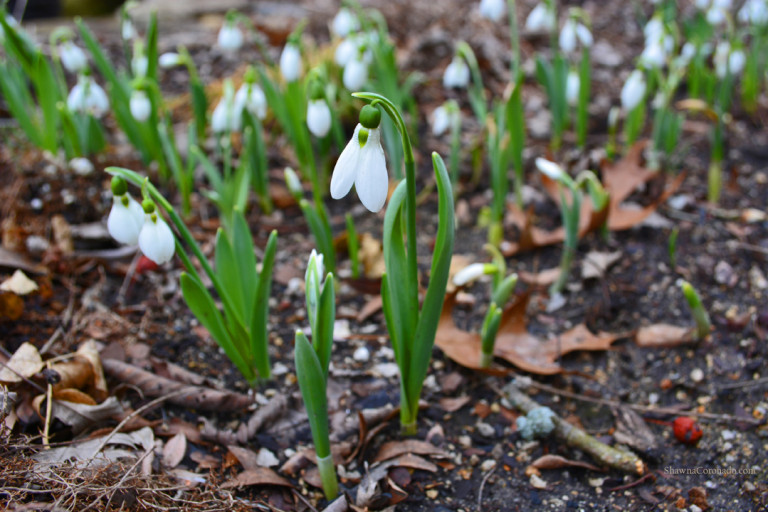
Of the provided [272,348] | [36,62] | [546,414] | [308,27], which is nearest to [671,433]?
[546,414]

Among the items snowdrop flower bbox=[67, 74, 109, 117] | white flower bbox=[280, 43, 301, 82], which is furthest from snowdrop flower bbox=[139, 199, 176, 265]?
snowdrop flower bbox=[67, 74, 109, 117]

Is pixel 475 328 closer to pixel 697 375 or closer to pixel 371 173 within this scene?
pixel 697 375

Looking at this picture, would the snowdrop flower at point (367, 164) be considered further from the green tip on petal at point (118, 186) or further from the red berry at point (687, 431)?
the red berry at point (687, 431)

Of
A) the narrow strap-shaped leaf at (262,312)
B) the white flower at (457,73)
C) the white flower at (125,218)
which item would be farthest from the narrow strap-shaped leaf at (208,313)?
the white flower at (457,73)

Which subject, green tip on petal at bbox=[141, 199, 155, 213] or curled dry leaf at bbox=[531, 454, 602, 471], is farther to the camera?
curled dry leaf at bbox=[531, 454, 602, 471]

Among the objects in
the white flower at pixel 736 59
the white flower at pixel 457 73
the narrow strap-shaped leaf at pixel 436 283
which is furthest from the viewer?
the white flower at pixel 736 59

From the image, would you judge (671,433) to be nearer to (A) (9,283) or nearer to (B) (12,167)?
(A) (9,283)

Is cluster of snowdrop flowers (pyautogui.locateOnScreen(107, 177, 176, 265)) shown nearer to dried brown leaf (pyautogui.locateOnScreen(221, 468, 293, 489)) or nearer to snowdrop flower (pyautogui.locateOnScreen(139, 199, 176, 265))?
snowdrop flower (pyautogui.locateOnScreen(139, 199, 176, 265))

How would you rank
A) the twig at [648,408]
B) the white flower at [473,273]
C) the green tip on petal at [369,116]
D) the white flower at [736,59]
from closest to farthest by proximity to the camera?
the green tip on petal at [369,116] → the twig at [648,408] → the white flower at [473,273] → the white flower at [736,59]
